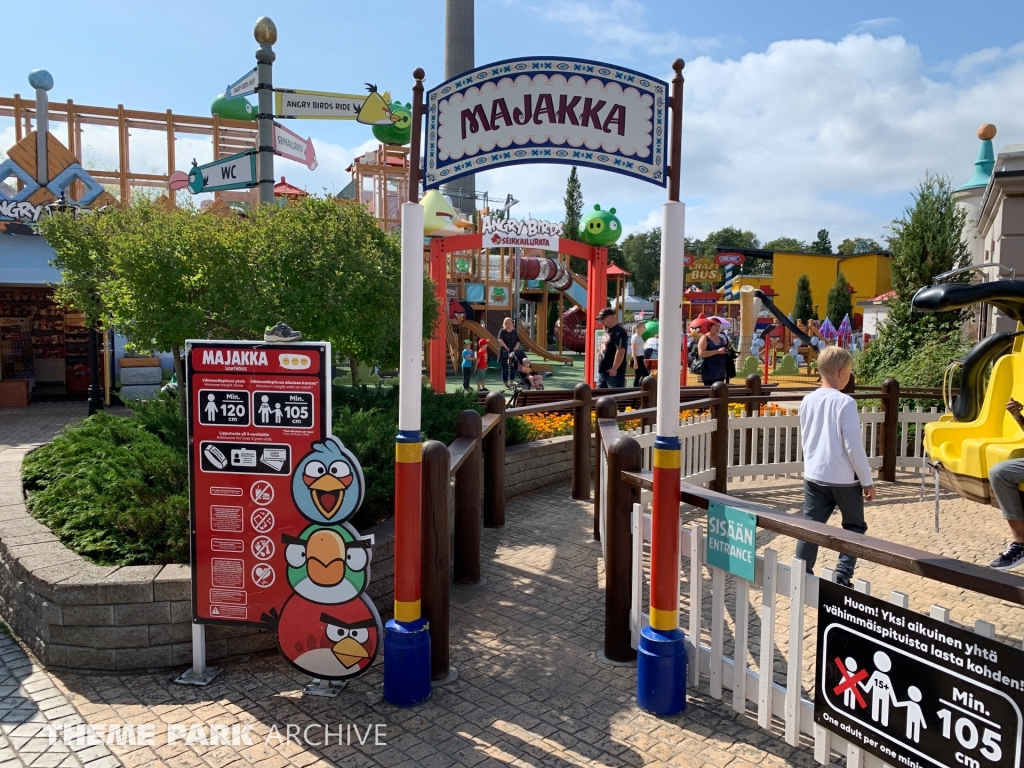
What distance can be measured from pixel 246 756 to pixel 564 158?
124 inches

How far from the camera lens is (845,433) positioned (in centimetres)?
458

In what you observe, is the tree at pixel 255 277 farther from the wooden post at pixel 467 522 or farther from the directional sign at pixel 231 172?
the wooden post at pixel 467 522

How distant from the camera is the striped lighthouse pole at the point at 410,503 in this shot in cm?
362

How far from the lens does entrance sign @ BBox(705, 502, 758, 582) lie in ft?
11.0

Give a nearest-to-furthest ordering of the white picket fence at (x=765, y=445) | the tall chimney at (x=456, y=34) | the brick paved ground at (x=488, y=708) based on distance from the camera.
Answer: the brick paved ground at (x=488, y=708)
the white picket fence at (x=765, y=445)
the tall chimney at (x=456, y=34)

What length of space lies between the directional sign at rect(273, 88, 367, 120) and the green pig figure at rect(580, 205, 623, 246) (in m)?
11.1

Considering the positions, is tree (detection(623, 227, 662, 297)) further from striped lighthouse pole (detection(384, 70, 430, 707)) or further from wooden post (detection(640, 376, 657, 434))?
striped lighthouse pole (detection(384, 70, 430, 707))

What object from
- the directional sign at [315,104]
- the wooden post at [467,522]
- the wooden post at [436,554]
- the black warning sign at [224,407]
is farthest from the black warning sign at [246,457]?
the directional sign at [315,104]

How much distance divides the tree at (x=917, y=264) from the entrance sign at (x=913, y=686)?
1154cm

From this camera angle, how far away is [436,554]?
393 centimetres

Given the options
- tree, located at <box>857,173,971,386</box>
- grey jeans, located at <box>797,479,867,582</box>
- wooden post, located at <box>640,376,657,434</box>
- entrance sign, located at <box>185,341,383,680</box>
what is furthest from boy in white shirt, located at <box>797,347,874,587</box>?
tree, located at <box>857,173,971,386</box>

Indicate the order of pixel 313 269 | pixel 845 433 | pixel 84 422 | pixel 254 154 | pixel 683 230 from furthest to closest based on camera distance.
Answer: pixel 84 422, pixel 313 269, pixel 254 154, pixel 845 433, pixel 683 230

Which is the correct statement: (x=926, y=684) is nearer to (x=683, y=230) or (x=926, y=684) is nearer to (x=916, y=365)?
(x=683, y=230)

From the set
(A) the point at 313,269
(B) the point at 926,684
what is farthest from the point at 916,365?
(B) the point at 926,684
